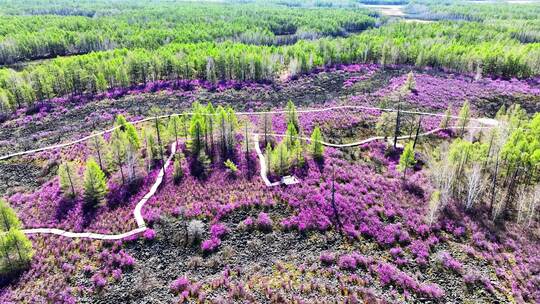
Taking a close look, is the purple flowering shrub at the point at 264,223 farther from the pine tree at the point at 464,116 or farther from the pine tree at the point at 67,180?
the pine tree at the point at 464,116

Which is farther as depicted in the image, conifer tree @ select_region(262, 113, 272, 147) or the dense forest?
the dense forest

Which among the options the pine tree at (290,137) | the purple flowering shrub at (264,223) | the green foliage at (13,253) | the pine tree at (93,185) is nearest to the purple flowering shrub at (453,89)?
the pine tree at (290,137)

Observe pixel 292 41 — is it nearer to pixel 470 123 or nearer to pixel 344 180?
pixel 470 123

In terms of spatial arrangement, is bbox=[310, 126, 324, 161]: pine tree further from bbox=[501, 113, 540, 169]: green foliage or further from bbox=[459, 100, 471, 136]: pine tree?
bbox=[459, 100, 471, 136]: pine tree

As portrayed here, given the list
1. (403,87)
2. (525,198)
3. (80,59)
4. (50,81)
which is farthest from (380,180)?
(80,59)

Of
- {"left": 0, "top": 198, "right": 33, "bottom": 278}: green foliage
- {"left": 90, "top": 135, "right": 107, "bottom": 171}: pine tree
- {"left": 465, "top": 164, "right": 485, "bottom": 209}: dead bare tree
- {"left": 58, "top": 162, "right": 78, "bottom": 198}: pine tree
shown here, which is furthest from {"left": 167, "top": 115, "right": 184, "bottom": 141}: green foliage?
{"left": 465, "top": 164, "right": 485, "bottom": 209}: dead bare tree
